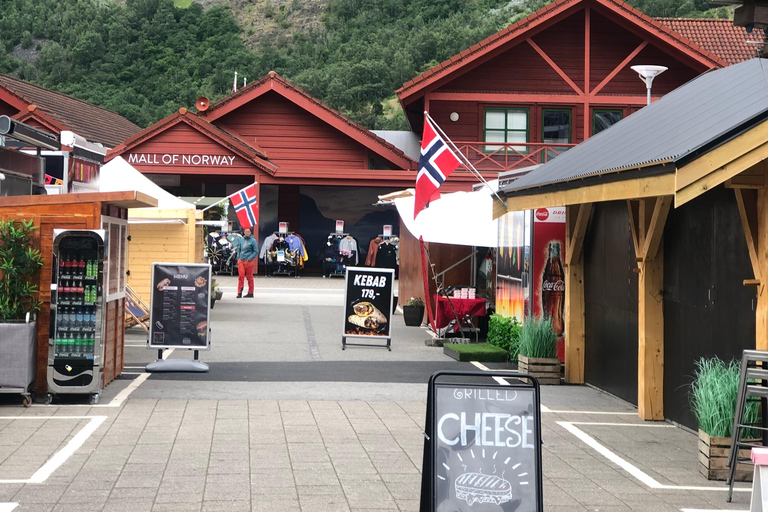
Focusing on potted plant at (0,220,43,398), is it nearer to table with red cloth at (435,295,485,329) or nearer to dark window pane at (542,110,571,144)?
table with red cloth at (435,295,485,329)

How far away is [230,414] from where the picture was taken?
32.7 feet

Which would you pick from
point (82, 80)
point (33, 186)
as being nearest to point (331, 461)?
point (33, 186)

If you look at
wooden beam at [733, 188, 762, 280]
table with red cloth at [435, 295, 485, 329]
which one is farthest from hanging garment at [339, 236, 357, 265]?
wooden beam at [733, 188, 762, 280]

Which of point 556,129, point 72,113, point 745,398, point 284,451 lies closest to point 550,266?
point 284,451

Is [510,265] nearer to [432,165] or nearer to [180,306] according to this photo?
[432,165]

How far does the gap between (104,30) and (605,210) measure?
84109 millimetres

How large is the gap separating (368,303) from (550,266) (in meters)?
3.63

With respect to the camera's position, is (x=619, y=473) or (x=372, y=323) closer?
(x=619, y=473)

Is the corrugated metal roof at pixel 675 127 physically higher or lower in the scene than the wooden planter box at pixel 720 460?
higher

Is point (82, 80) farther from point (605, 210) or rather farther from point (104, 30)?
point (605, 210)

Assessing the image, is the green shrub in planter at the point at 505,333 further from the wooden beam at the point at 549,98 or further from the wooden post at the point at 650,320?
the wooden beam at the point at 549,98

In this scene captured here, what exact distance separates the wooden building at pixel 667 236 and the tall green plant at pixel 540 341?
0.80ft

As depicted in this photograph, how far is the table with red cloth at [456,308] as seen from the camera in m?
16.4

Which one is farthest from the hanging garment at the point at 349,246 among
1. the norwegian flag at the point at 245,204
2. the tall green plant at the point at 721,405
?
the tall green plant at the point at 721,405
